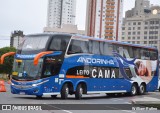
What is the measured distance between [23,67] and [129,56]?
10541 mm

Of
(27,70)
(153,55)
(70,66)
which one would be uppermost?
(153,55)

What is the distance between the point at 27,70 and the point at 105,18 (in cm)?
12098

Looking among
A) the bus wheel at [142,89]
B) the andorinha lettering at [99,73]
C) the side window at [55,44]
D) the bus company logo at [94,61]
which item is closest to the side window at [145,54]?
the bus wheel at [142,89]

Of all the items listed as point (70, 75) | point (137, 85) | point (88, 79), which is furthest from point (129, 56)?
point (70, 75)

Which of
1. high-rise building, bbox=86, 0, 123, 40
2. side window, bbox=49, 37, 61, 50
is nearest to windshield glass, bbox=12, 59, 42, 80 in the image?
side window, bbox=49, 37, 61, 50

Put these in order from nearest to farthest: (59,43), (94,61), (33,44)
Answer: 1. (33,44)
2. (59,43)
3. (94,61)

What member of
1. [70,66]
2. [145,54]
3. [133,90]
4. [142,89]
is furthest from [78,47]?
[142,89]

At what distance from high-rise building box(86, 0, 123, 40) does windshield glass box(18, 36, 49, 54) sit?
117 meters

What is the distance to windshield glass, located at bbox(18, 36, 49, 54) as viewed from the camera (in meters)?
23.5

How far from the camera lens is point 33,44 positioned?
938 inches

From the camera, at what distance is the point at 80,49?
25656 mm

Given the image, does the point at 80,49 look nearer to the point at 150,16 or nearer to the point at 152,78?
the point at 152,78

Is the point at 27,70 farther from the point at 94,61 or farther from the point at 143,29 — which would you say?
the point at 143,29

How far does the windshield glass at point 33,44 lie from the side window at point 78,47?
6.21 feet
